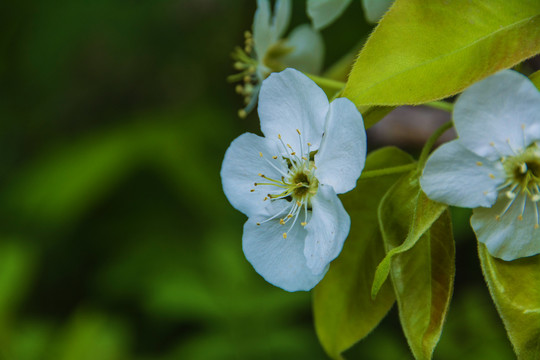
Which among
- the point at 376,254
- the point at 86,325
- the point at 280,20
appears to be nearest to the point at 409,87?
the point at 376,254

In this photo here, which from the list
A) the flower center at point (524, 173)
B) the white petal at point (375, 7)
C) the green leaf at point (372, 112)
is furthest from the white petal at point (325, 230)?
the white petal at point (375, 7)

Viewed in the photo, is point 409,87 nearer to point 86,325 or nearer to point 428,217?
point 428,217

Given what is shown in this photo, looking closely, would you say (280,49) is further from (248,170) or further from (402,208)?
(402,208)

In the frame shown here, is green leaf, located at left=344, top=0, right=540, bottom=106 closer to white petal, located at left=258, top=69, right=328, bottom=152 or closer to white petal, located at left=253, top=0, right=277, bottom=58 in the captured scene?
white petal, located at left=258, top=69, right=328, bottom=152

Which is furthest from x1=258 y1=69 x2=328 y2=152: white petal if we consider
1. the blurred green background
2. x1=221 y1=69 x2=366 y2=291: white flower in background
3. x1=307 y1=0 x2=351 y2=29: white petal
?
the blurred green background

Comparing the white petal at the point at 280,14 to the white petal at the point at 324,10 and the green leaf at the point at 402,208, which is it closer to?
the white petal at the point at 324,10

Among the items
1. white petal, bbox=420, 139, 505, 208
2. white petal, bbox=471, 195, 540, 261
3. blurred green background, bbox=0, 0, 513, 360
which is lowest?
blurred green background, bbox=0, 0, 513, 360
